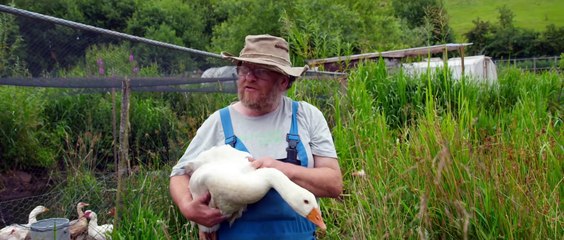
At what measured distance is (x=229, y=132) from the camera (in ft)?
8.57

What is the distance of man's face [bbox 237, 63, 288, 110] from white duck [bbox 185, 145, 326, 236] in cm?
33

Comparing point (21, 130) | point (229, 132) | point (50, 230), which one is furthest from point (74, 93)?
point (229, 132)

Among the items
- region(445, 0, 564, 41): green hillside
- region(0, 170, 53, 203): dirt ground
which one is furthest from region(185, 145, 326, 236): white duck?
region(445, 0, 564, 41): green hillside

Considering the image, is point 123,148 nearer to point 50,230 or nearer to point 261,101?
point 50,230

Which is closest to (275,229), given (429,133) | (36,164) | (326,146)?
(326,146)

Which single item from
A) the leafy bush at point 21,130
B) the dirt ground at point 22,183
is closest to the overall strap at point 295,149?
the dirt ground at point 22,183

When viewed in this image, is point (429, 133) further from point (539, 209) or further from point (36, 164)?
point (36, 164)

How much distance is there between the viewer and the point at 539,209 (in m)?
3.19

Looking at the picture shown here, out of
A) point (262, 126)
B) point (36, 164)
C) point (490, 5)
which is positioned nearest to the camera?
point (262, 126)

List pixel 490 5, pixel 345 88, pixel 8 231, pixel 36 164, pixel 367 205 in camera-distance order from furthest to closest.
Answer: pixel 490 5 < pixel 345 88 < pixel 36 164 < pixel 8 231 < pixel 367 205

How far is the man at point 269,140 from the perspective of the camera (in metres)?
2.45

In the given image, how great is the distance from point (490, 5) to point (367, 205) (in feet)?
284

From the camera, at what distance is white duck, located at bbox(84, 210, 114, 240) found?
4.15 metres

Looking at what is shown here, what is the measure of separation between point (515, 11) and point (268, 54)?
83.4 metres
